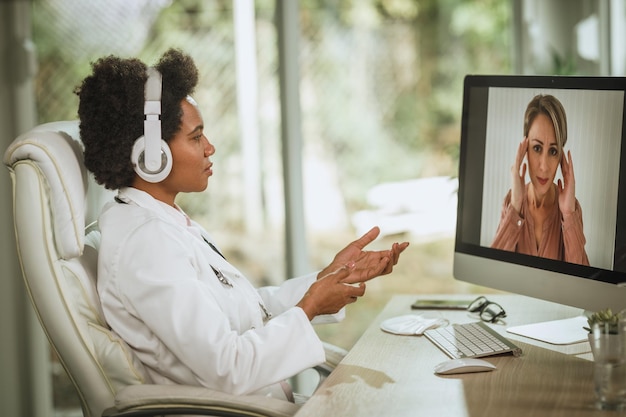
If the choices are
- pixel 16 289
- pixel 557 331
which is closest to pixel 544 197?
pixel 557 331

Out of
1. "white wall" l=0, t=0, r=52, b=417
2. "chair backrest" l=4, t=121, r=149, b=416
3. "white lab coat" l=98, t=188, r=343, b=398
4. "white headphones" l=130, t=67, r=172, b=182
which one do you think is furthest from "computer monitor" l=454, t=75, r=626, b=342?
"white wall" l=0, t=0, r=52, b=417

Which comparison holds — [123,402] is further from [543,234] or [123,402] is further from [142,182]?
[543,234]

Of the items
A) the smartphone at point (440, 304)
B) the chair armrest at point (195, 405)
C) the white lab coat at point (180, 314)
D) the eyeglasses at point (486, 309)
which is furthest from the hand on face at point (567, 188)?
the chair armrest at point (195, 405)

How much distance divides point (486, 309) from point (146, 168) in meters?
0.91

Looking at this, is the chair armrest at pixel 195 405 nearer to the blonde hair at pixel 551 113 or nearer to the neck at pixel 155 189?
the neck at pixel 155 189

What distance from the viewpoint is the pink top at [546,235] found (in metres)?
1.82

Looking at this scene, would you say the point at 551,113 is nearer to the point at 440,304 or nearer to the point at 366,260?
the point at 366,260

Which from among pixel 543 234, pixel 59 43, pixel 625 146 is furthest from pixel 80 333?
pixel 59 43

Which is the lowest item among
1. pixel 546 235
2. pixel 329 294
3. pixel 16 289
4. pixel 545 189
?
pixel 16 289

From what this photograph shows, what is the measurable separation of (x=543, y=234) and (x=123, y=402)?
0.96 meters

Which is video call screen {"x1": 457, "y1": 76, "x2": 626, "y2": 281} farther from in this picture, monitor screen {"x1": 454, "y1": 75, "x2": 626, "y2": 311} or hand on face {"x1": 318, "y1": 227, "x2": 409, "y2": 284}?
hand on face {"x1": 318, "y1": 227, "x2": 409, "y2": 284}

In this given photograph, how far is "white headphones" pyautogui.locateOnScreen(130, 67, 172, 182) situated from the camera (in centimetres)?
179

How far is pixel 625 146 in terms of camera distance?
5.65 ft

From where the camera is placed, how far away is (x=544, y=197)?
188 cm
